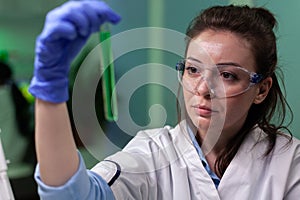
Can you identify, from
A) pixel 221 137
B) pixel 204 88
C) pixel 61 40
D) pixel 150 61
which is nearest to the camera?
pixel 61 40

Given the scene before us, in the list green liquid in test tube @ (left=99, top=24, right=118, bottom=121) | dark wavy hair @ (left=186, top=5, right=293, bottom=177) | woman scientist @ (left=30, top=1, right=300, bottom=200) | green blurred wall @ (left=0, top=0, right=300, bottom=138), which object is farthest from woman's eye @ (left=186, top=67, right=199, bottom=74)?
Result: green liquid in test tube @ (left=99, top=24, right=118, bottom=121)

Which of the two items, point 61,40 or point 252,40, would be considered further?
point 252,40

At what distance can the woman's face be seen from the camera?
102 cm

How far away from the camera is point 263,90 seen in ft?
3.82

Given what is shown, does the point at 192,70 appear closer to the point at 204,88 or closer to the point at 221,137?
the point at 204,88

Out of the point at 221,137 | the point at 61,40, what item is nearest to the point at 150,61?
the point at 221,137

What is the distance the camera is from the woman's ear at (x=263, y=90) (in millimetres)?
1142

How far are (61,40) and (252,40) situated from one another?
0.61 meters

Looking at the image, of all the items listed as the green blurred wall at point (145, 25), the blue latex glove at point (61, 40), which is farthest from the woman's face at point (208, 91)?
the blue latex glove at point (61, 40)

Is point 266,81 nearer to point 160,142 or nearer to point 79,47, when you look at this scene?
point 160,142

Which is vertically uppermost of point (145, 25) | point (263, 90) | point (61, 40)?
point (61, 40)

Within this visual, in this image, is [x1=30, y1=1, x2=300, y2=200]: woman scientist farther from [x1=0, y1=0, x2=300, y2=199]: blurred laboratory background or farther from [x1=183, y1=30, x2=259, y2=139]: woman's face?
[x1=0, y1=0, x2=300, y2=199]: blurred laboratory background

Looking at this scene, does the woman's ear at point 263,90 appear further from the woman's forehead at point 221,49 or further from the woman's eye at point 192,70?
the woman's eye at point 192,70

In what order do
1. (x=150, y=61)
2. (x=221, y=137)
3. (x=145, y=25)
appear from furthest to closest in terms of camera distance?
(x=145, y=25), (x=150, y=61), (x=221, y=137)
